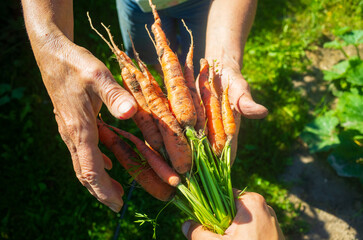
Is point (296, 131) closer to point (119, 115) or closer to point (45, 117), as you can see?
point (119, 115)

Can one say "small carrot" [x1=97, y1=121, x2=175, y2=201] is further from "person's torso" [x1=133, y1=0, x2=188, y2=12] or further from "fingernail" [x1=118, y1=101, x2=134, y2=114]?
"person's torso" [x1=133, y1=0, x2=188, y2=12]

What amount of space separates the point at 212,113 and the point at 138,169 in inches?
29.1

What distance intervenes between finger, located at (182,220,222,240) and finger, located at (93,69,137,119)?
1.00 m

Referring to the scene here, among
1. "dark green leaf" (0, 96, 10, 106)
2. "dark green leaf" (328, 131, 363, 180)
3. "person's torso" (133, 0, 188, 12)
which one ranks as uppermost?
"person's torso" (133, 0, 188, 12)

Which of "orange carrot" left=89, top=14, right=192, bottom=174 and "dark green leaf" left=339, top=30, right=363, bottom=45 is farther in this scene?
"dark green leaf" left=339, top=30, right=363, bottom=45

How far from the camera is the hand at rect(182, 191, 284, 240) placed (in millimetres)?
1790

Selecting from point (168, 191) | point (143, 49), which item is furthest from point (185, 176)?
point (143, 49)

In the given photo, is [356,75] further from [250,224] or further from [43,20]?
[43,20]

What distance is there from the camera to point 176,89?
2.10 meters

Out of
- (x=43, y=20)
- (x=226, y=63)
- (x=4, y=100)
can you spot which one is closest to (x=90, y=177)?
(x=43, y=20)

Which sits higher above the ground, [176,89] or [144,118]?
[176,89]

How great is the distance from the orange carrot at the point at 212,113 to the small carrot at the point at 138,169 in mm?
500

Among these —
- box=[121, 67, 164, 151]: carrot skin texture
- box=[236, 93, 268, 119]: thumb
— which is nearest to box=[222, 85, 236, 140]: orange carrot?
box=[236, 93, 268, 119]: thumb

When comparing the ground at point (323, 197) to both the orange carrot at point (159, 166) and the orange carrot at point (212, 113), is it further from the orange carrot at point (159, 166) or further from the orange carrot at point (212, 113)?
the orange carrot at point (159, 166)
